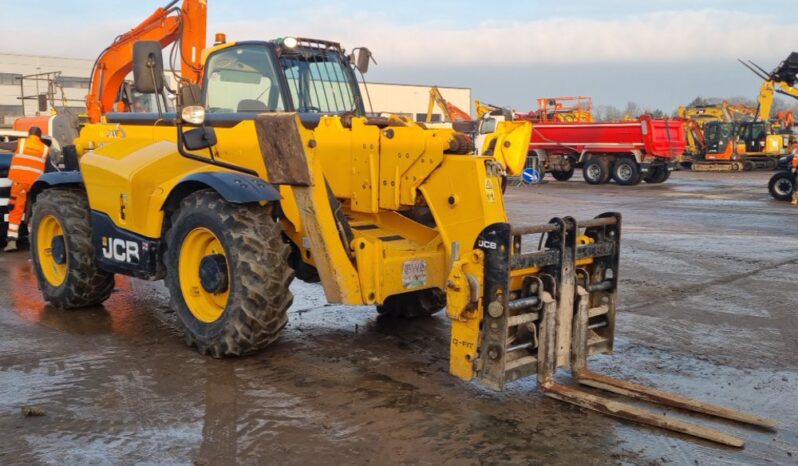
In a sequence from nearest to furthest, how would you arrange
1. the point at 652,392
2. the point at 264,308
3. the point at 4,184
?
the point at 652,392, the point at 264,308, the point at 4,184

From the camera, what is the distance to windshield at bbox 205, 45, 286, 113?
20.8 ft

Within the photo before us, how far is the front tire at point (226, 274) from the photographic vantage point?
515 centimetres

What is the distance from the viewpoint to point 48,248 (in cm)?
727

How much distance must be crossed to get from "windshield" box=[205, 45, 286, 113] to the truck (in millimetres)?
20733

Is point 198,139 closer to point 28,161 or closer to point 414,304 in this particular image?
point 414,304

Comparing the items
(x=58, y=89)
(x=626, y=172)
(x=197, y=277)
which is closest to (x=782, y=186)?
(x=626, y=172)

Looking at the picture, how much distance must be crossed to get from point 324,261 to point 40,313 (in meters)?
3.28

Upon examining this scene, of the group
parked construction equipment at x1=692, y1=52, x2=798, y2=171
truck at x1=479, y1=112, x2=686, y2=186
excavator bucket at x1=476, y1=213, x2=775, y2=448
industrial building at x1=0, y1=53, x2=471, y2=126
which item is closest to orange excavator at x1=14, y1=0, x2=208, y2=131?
excavator bucket at x1=476, y1=213, x2=775, y2=448

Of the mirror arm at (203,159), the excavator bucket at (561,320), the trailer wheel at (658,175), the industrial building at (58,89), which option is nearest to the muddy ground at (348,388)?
the excavator bucket at (561,320)

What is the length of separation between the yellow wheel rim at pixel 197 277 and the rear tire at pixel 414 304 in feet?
5.42

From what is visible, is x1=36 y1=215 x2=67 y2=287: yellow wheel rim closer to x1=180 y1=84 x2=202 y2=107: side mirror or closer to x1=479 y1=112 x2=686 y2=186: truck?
x1=180 y1=84 x2=202 y2=107: side mirror

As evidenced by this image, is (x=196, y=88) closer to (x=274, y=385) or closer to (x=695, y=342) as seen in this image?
(x=274, y=385)

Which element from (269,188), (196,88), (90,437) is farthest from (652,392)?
(196,88)

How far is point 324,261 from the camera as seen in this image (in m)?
5.19
